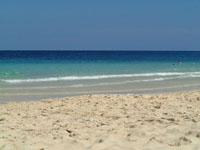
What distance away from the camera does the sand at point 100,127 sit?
14.9ft

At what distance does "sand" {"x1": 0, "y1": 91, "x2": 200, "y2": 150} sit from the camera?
14.9 feet

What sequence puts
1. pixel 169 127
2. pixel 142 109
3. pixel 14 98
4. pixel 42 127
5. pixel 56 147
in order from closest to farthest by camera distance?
pixel 56 147, pixel 169 127, pixel 42 127, pixel 142 109, pixel 14 98

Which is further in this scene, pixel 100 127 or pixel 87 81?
pixel 87 81

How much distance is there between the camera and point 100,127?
18.8ft

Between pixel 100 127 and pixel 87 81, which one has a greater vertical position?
pixel 87 81

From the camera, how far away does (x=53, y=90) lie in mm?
13242

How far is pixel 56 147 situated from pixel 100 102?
4479 mm

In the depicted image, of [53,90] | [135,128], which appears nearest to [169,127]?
[135,128]

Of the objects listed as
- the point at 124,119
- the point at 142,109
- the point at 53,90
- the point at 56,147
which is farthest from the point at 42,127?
the point at 53,90

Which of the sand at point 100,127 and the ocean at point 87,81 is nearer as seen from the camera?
the sand at point 100,127

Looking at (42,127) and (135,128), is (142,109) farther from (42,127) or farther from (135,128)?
(42,127)

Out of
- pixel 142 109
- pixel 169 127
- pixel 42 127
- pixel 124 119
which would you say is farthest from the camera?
pixel 142 109

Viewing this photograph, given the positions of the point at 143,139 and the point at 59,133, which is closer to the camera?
the point at 143,139

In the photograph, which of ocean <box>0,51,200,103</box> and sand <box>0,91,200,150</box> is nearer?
sand <box>0,91,200,150</box>
